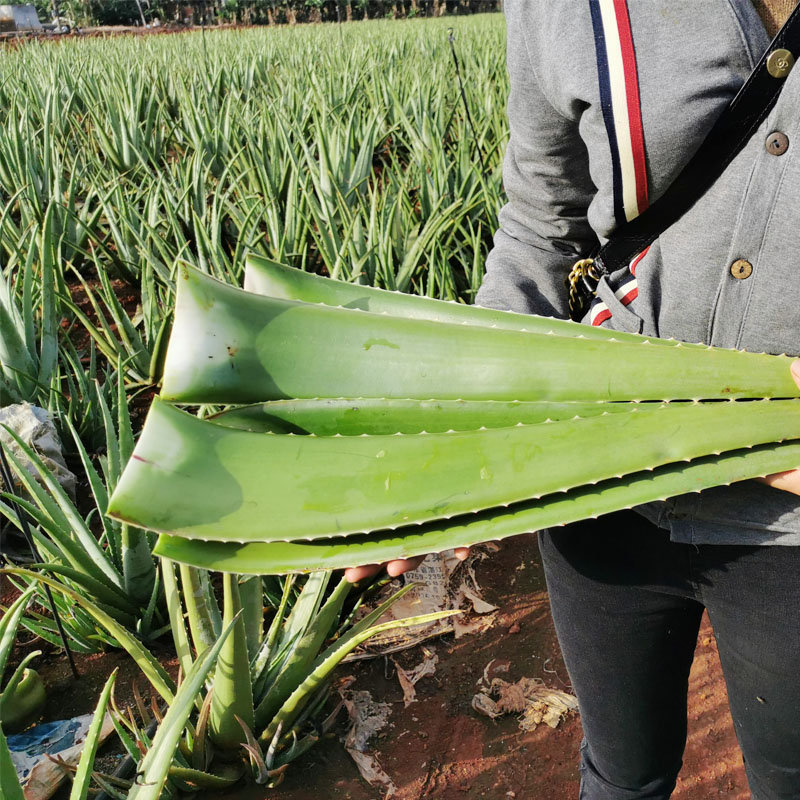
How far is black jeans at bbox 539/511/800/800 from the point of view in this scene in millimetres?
766

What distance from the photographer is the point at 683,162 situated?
681 mm

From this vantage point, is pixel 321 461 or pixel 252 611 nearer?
pixel 321 461

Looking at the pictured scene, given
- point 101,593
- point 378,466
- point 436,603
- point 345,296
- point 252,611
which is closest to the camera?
point 378,466

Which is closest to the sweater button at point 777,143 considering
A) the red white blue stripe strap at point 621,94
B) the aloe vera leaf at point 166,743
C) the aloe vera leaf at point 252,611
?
the red white blue stripe strap at point 621,94

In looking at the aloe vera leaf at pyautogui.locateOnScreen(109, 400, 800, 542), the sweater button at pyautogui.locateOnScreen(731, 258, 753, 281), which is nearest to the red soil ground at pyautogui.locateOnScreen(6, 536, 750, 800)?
the aloe vera leaf at pyautogui.locateOnScreen(109, 400, 800, 542)

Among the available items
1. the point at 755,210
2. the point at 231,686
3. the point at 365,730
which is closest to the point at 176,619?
the point at 231,686

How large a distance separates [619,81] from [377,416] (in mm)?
373

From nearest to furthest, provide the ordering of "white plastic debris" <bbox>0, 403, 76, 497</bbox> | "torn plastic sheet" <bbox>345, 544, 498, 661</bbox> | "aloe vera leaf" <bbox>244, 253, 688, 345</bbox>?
"aloe vera leaf" <bbox>244, 253, 688, 345</bbox>, "torn plastic sheet" <bbox>345, 544, 498, 661</bbox>, "white plastic debris" <bbox>0, 403, 76, 497</bbox>

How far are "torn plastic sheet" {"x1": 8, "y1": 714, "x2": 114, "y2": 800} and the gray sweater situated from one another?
1053 millimetres

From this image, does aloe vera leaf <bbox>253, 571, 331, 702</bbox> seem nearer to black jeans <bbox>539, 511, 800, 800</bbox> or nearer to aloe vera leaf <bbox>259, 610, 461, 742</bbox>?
aloe vera leaf <bbox>259, 610, 461, 742</bbox>

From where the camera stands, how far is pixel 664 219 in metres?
0.72

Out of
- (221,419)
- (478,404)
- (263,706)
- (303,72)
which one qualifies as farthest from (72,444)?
(303,72)

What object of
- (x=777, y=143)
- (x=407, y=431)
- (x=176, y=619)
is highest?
(x=777, y=143)

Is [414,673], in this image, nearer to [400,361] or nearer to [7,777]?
[7,777]
